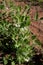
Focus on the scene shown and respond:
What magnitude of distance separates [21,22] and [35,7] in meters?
1.70

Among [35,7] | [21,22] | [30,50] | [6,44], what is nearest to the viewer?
[21,22]

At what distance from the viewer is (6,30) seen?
2484 mm

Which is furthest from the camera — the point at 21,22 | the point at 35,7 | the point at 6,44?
the point at 35,7

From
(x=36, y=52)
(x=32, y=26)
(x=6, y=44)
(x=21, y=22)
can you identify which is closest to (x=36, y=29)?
(x=32, y=26)

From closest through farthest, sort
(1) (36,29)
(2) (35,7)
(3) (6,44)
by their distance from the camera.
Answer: (3) (6,44), (1) (36,29), (2) (35,7)

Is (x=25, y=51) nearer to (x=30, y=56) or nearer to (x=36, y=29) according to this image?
(x=30, y=56)

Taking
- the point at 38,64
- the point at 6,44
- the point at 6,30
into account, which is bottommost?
the point at 38,64

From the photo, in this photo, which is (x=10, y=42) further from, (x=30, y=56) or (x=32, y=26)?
(x=32, y=26)

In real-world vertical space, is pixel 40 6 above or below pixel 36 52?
above

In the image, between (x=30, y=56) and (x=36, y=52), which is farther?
(x=36, y=52)

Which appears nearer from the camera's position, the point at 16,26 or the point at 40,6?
the point at 16,26

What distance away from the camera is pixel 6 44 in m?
2.61

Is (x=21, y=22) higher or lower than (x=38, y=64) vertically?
higher

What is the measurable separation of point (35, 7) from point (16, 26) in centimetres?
160
